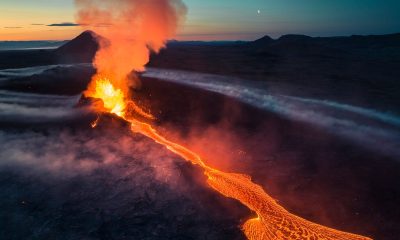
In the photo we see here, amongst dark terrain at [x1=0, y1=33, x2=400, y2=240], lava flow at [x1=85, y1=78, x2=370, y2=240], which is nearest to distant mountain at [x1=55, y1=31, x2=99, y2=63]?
dark terrain at [x1=0, y1=33, x2=400, y2=240]

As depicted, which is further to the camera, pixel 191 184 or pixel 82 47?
pixel 82 47

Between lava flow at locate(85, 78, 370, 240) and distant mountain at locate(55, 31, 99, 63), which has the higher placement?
distant mountain at locate(55, 31, 99, 63)

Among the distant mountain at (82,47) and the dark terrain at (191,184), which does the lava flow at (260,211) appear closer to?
the dark terrain at (191,184)

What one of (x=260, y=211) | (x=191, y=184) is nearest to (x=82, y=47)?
(x=191, y=184)

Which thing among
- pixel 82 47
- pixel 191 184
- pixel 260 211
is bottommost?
pixel 260 211

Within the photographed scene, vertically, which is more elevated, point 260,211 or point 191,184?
point 191,184

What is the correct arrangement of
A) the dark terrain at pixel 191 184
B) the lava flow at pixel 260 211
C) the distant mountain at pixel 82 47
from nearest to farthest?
the lava flow at pixel 260 211 < the dark terrain at pixel 191 184 < the distant mountain at pixel 82 47

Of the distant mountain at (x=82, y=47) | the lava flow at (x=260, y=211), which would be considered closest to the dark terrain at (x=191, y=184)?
the lava flow at (x=260, y=211)

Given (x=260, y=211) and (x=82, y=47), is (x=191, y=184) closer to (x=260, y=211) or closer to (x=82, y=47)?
(x=260, y=211)

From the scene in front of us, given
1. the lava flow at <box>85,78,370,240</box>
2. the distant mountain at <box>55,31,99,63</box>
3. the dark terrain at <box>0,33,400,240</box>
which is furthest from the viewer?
the distant mountain at <box>55,31,99,63</box>

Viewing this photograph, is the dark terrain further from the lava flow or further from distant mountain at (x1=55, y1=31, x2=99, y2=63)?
distant mountain at (x1=55, y1=31, x2=99, y2=63)

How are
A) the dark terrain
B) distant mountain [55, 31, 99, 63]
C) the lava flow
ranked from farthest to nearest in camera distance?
distant mountain [55, 31, 99, 63], the dark terrain, the lava flow

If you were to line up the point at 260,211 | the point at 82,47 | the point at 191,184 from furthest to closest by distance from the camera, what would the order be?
the point at 82,47 < the point at 191,184 < the point at 260,211
